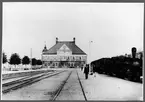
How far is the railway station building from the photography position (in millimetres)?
5824

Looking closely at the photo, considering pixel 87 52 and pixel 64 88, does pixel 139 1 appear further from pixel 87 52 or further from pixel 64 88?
pixel 64 88

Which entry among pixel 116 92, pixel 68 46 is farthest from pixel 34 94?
pixel 116 92

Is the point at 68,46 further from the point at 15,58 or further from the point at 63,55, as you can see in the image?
the point at 15,58

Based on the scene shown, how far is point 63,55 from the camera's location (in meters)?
6.03

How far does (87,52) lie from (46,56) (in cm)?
100

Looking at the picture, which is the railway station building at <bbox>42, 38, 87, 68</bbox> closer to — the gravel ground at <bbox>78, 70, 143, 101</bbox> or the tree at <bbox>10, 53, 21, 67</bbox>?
the tree at <bbox>10, 53, 21, 67</bbox>

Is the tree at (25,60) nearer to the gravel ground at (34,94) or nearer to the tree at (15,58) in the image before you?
Result: the tree at (15,58)

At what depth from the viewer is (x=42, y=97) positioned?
513 centimetres

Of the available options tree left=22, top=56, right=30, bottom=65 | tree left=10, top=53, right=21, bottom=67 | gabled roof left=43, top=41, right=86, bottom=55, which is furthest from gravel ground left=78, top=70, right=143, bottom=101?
tree left=10, top=53, right=21, bottom=67

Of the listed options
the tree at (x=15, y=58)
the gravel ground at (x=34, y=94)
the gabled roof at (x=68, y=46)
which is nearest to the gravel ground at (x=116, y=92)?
the gravel ground at (x=34, y=94)

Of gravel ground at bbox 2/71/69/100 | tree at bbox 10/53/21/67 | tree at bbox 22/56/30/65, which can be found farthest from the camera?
tree at bbox 22/56/30/65

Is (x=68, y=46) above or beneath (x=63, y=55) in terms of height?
above

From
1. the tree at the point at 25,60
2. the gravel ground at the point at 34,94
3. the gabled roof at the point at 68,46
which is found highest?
the gabled roof at the point at 68,46

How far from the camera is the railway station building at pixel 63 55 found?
5.82 m
